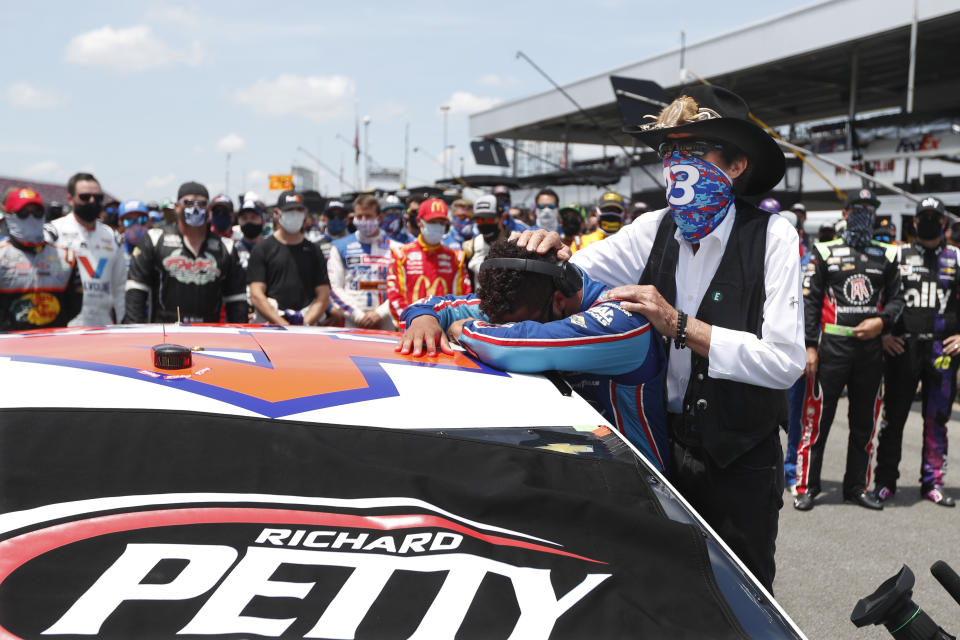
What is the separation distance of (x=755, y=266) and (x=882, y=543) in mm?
3360

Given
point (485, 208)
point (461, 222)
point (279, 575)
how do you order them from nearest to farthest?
1. point (279, 575)
2. point (485, 208)
3. point (461, 222)

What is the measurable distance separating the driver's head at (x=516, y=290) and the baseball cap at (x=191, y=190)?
13.8 ft

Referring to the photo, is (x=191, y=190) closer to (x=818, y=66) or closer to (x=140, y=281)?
(x=140, y=281)

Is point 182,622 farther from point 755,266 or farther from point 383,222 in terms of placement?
point 383,222

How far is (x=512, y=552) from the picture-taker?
52.1 inches

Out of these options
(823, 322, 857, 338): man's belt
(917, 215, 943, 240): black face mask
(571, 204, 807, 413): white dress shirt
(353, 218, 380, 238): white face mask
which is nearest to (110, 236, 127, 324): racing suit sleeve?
(353, 218, 380, 238): white face mask

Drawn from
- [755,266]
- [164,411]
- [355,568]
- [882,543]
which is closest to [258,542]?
[355,568]

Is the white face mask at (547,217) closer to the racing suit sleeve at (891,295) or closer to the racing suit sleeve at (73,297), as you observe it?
the racing suit sleeve at (891,295)

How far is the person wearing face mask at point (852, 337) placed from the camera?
548 cm

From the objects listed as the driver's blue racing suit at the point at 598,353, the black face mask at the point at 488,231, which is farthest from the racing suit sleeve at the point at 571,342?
the black face mask at the point at 488,231

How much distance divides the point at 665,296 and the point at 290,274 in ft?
14.2

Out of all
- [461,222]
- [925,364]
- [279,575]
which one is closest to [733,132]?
[279,575]

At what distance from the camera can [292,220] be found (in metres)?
6.36

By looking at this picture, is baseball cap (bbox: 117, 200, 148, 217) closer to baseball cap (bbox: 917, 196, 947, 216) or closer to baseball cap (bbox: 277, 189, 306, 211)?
baseball cap (bbox: 277, 189, 306, 211)
